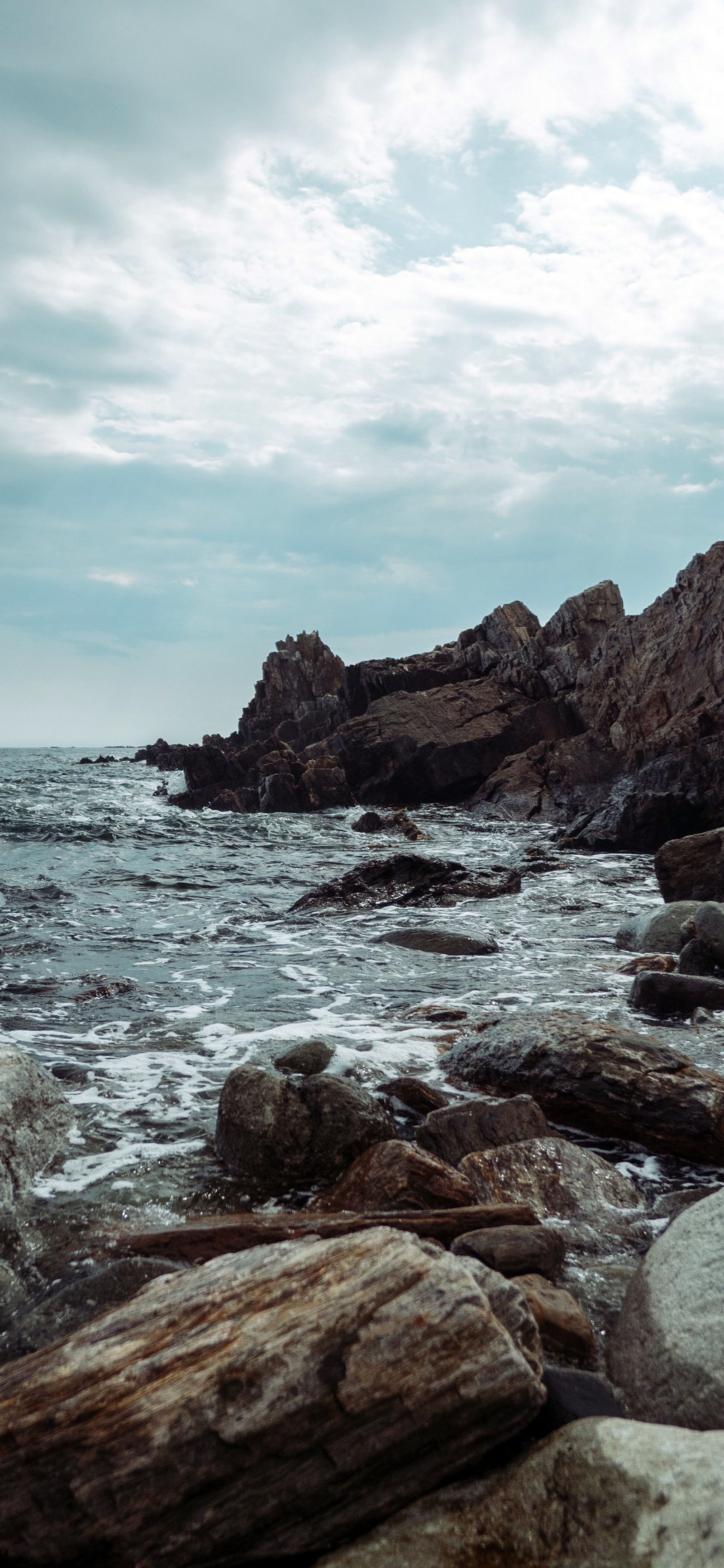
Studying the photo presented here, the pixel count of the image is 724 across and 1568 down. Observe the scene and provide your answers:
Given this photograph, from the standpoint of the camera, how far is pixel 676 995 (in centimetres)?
845

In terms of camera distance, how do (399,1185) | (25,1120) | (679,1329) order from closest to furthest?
(679,1329) → (399,1185) → (25,1120)

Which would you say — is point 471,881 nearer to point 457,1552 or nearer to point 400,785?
point 457,1552

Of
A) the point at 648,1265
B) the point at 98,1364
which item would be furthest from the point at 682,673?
the point at 98,1364

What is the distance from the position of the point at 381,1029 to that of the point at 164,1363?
5.88 metres

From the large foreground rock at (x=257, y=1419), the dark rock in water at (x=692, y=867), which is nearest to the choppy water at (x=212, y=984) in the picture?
the dark rock in water at (x=692, y=867)

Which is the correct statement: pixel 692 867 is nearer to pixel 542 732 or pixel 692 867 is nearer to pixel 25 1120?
pixel 25 1120

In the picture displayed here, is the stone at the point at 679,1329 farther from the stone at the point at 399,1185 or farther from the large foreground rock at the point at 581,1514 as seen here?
the stone at the point at 399,1185

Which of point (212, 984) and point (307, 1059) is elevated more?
point (307, 1059)

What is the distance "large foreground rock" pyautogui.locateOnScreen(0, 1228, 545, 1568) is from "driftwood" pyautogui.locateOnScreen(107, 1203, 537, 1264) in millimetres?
1328

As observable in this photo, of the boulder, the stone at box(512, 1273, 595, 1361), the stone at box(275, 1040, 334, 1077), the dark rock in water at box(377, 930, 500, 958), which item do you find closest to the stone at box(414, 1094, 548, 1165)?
the boulder

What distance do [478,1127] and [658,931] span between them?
23.0 ft

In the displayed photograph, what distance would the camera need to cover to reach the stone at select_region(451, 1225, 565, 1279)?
3.66 m

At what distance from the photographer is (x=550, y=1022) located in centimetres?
661

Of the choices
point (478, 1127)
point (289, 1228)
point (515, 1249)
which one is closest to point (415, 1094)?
point (478, 1127)
